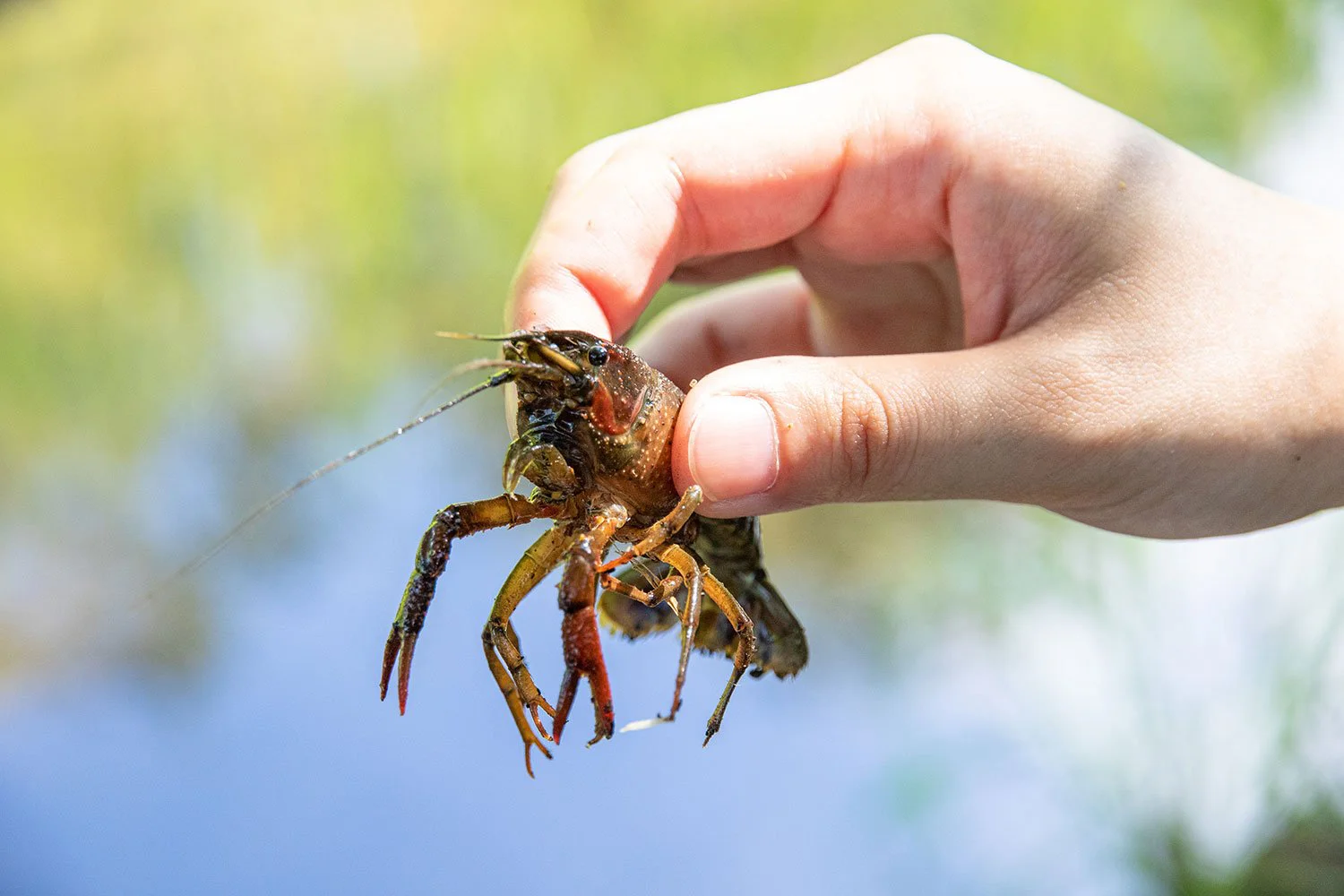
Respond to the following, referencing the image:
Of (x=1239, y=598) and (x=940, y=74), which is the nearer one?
(x=940, y=74)

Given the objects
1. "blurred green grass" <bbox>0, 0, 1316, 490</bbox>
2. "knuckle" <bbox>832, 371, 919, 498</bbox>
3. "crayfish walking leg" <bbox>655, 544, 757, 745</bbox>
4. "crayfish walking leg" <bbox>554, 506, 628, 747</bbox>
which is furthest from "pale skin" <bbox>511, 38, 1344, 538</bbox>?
"blurred green grass" <bbox>0, 0, 1316, 490</bbox>

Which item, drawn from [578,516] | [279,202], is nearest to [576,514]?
[578,516]

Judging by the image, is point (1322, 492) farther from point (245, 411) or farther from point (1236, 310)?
A: point (245, 411)

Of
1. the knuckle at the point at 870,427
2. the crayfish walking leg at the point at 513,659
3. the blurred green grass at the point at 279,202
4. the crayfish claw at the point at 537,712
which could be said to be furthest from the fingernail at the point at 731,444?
the blurred green grass at the point at 279,202

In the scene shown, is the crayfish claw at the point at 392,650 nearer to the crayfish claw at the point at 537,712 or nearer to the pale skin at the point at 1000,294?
the crayfish claw at the point at 537,712

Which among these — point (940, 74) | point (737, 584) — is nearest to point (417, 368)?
point (737, 584)

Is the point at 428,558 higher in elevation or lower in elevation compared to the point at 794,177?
lower
